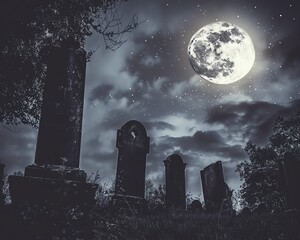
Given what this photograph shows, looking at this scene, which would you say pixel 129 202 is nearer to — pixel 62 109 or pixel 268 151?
pixel 62 109

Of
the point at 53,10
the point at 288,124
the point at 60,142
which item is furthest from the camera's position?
the point at 288,124

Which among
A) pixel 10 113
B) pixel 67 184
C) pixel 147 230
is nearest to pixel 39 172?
pixel 67 184

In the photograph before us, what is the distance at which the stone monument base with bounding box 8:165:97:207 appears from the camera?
10.7ft

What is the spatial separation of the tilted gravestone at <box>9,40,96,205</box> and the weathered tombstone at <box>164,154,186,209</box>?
691 cm

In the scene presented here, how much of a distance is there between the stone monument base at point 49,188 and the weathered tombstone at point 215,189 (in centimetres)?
776

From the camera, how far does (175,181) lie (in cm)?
1065

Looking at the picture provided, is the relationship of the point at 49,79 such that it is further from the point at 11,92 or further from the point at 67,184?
the point at 11,92

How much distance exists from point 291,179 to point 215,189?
9.19ft

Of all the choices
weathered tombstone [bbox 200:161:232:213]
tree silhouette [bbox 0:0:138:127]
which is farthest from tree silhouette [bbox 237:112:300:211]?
tree silhouette [bbox 0:0:138:127]

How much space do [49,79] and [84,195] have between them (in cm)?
193

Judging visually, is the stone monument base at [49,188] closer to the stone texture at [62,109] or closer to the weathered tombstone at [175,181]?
the stone texture at [62,109]

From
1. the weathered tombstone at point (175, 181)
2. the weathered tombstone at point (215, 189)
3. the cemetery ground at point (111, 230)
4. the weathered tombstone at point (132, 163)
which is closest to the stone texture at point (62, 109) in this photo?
the cemetery ground at point (111, 230)

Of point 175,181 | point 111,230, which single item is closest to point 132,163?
point 175,181

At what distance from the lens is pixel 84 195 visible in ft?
11.4
